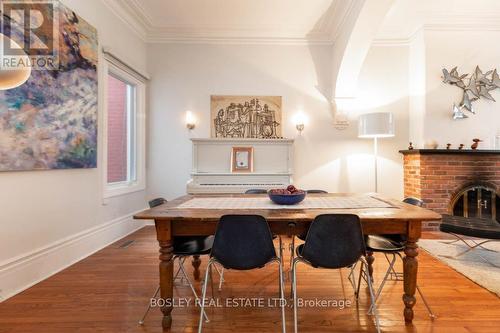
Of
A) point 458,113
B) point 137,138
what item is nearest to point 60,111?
point 137,138

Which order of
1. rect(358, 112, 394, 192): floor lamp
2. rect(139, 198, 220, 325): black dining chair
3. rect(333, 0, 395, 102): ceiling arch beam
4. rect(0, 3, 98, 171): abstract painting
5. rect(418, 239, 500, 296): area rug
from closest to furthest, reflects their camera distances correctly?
1. rect(139, 198, 220, 325): black dining chair
2. rect(0, 3, 98, 171): abstract painting
3. rect(418, 239, 500, 296): area rug
4. rect(333, 0, 395, 102): ceiling arch beam
5. rect(358, 112, 394, 192): floor lamp

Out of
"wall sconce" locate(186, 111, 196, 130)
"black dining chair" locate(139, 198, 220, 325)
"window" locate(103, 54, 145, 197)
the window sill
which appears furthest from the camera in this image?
"wall sconce" locate(186, 111, 196, 130)

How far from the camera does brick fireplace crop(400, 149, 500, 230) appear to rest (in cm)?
388

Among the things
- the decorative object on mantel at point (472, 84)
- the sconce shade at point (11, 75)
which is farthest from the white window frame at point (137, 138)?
the decorative object on mantel at point (472, 84)

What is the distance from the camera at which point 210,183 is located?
152 inches

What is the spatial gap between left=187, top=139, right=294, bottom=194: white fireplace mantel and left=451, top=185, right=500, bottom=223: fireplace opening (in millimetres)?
2646

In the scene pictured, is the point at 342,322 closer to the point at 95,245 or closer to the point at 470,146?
the point at 95,245

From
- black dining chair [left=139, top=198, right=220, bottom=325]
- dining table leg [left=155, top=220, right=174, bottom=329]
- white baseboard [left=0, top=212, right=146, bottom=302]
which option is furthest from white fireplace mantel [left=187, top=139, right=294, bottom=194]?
dining table leg [left=155, top=220, right=174, bottom=329]

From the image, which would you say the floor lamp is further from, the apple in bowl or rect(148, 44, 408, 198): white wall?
the apple in bowl

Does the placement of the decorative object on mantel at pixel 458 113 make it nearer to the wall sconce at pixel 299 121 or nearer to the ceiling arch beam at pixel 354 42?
the ceiling arch beam at pixel 354 42

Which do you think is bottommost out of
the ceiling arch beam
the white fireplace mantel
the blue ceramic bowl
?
the blue ceramic bowl

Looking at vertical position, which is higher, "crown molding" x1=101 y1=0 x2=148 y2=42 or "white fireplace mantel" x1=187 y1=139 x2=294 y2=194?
"crown molding" x1=101 y1=0 x2=148 y2=42

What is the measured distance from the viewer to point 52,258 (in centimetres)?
248

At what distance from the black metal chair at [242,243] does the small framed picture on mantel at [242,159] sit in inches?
98.1
